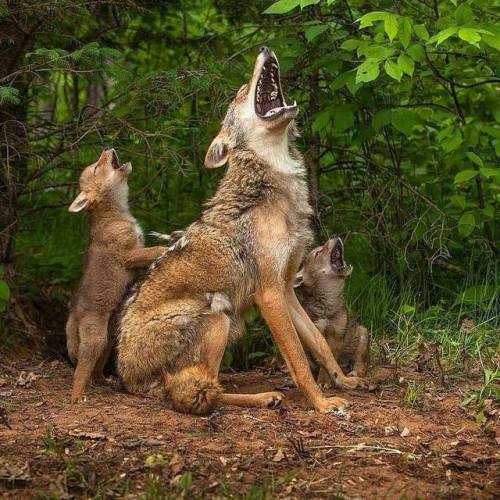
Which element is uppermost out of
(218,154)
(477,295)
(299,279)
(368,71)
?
(368,71)

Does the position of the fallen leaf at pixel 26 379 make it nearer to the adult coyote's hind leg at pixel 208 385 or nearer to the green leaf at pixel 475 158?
the adult coyote's hind leg at pixel 208 385

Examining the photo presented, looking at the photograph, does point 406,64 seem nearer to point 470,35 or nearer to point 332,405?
point 470,35

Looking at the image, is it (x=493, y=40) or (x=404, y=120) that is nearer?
(x=493, y=40)

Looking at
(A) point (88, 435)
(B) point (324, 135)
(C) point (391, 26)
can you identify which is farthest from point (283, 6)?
(A) point (88, 435)

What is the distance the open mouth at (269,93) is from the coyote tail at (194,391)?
1996 millimetres

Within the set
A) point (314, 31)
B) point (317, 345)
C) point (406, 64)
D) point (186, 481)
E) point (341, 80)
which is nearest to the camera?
point (186, 481)

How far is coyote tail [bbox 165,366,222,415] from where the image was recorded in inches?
250

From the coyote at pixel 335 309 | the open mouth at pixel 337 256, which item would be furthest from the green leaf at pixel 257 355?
the open mouth at pixel 337 256

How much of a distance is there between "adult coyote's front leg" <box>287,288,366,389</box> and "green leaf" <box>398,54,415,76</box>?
1.87 m

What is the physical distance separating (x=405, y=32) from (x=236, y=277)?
219cm

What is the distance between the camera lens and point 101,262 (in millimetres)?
7637

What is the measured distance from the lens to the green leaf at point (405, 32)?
6844 millimetres

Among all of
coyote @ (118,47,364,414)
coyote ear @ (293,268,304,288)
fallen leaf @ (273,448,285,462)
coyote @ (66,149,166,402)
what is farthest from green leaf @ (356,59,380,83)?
fallen leaf @ (273,448,285,462)

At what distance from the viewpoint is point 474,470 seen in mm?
5410
